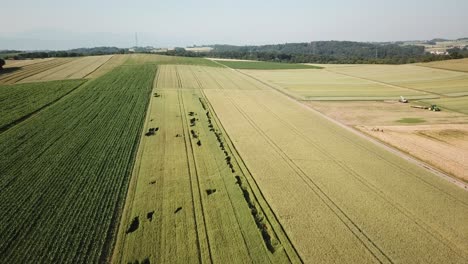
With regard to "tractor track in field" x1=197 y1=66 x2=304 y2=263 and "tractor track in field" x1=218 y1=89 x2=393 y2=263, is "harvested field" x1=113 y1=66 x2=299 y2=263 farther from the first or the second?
"tractor track in field" x1=218 y1=89 x2=393 y2=263

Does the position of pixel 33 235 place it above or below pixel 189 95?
below

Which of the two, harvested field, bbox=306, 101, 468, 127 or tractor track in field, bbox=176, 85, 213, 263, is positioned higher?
harvested field, bbox=306, 101, 468, 127

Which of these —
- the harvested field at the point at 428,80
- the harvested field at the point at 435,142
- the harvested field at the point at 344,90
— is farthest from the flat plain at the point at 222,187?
the harvested field at the point at 428,80

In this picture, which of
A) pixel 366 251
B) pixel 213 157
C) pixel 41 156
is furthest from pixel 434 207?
pixel 41 156

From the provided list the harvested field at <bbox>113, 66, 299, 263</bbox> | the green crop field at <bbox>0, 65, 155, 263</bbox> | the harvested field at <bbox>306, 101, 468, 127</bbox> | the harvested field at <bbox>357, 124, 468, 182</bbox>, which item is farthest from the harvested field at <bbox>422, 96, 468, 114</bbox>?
the green crop field at <bbox>0, 65, 155, 263</bbox>

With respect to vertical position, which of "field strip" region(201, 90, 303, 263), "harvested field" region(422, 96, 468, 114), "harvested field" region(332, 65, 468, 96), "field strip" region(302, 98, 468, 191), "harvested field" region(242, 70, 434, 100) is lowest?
"field strip" region(201, 90, 303, 263)

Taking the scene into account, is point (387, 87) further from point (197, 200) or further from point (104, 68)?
point (104, 68)

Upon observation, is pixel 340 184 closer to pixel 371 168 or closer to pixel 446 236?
pixel 371 168
